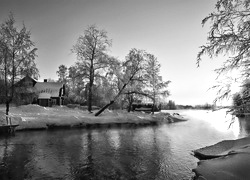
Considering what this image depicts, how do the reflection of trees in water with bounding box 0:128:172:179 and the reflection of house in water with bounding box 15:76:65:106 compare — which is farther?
the reflection of house in water with bounding box 15:76:65:106

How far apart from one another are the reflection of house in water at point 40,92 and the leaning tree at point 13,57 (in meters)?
0.73

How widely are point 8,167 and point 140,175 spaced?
19.7 feet

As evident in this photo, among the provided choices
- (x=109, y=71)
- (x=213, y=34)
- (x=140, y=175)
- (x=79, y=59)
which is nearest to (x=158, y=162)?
(x=140, y=175)

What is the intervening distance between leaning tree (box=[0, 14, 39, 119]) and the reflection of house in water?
734mm

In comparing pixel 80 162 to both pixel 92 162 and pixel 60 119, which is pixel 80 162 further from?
pixel 60 119

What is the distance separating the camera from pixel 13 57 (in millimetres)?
21062

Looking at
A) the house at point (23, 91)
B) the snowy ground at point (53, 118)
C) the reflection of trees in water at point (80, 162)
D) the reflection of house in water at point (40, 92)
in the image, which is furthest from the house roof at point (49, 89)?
the reflection of trees in water at point (80, 162)

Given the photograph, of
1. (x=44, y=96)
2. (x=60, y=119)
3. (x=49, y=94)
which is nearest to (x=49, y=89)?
(x=49, y=94)

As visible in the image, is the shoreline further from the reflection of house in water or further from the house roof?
the house roof

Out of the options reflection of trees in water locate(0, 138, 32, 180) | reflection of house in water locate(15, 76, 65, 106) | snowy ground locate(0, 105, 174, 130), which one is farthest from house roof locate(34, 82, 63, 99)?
reflection of trees in water locate(0, 138, 32, 180)

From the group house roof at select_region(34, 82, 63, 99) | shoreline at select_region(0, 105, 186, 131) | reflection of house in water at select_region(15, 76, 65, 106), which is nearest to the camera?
shoreline at select_region(0, 105, 186, 131)

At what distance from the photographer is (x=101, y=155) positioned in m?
10.5

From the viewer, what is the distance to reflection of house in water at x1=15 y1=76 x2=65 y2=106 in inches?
839

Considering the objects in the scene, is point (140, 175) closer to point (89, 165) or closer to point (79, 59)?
point (89, 165)
